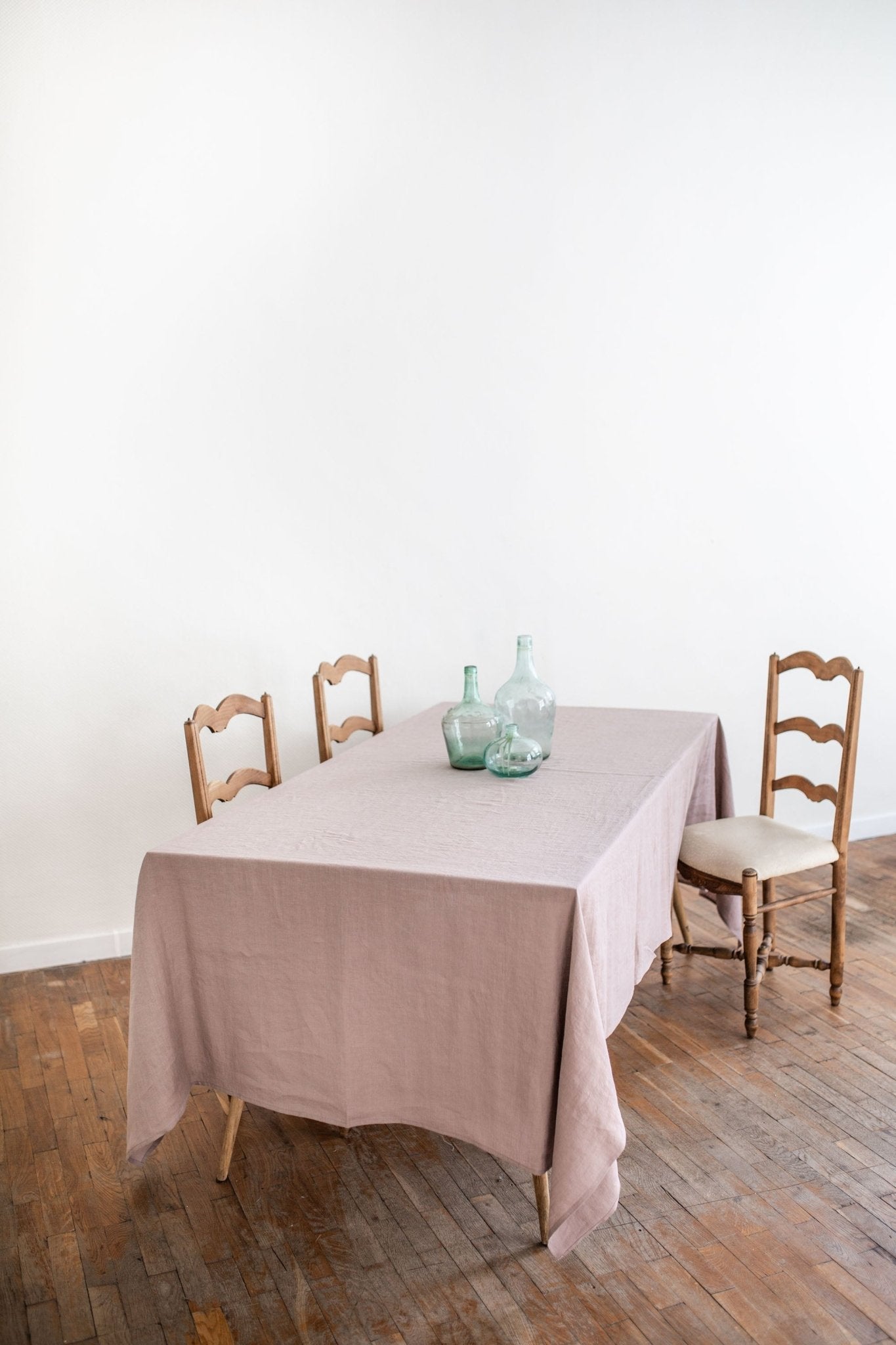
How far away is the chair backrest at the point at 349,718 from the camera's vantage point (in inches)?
123

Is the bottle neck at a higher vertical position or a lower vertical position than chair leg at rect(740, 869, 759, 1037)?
higher

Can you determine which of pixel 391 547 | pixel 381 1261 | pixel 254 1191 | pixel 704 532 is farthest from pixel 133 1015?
pixel 704 532

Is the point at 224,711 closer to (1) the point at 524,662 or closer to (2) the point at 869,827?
(1) the point at 524,662

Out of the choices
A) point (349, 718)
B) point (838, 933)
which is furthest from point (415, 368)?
point (838, 933)

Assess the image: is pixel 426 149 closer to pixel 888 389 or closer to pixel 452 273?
pixel 452 273

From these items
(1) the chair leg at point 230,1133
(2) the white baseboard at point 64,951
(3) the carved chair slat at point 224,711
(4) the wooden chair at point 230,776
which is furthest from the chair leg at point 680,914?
(2) the white baseboard at point 64,951

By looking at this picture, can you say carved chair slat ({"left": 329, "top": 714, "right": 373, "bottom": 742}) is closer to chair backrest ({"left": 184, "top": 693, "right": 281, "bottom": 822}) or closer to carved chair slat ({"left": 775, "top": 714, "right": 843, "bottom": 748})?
chair backrest ({"left": 184, "top": 693, "right": 281, "bottom": 822})

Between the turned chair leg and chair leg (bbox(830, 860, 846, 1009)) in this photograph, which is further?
the turned chair leg

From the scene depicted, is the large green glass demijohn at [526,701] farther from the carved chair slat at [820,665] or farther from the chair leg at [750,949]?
the carved chair slat at [820,665]

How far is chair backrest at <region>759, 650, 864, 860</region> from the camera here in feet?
9.36

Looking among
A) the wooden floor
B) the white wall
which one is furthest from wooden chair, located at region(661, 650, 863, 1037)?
the white wall

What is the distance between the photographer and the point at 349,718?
326 cm

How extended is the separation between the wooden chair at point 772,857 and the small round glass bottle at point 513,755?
0.58 meters

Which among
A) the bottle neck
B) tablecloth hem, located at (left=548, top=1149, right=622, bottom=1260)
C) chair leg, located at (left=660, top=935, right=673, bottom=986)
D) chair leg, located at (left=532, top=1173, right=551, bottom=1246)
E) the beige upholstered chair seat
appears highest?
the bottle neck
